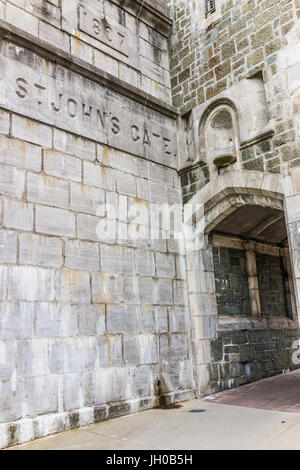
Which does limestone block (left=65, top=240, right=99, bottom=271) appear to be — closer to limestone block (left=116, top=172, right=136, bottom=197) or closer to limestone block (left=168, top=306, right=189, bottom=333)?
limestone block (left=116, top=172, right=136, bottom=197)

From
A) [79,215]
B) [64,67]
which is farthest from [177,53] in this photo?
[79,215]

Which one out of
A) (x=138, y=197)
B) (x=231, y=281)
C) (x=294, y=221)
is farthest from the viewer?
(x=231, y=281)

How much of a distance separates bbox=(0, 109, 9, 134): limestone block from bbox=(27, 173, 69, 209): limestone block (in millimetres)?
514

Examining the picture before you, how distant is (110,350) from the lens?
4.83 meters

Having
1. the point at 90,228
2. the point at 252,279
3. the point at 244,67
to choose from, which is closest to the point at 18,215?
the point at 90,228

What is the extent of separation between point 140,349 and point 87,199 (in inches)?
77.4

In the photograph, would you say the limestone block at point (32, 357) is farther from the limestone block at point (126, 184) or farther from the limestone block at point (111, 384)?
the limestone block at point (126, 184)

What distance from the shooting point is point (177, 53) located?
6734 mm

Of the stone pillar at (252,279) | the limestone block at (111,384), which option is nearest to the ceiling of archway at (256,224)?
the stone pillar at (252,279)

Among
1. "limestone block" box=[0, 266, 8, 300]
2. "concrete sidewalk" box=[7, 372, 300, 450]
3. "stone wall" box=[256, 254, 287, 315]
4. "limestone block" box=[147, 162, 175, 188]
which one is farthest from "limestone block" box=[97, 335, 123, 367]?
"stone wall" box=[256, 254, 287, 315]

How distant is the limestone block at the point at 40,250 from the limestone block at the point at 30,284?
8 centimetres

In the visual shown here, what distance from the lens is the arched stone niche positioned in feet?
19.1

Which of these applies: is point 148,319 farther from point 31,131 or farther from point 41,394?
point 31,131

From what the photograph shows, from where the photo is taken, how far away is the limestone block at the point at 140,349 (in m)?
5.03
